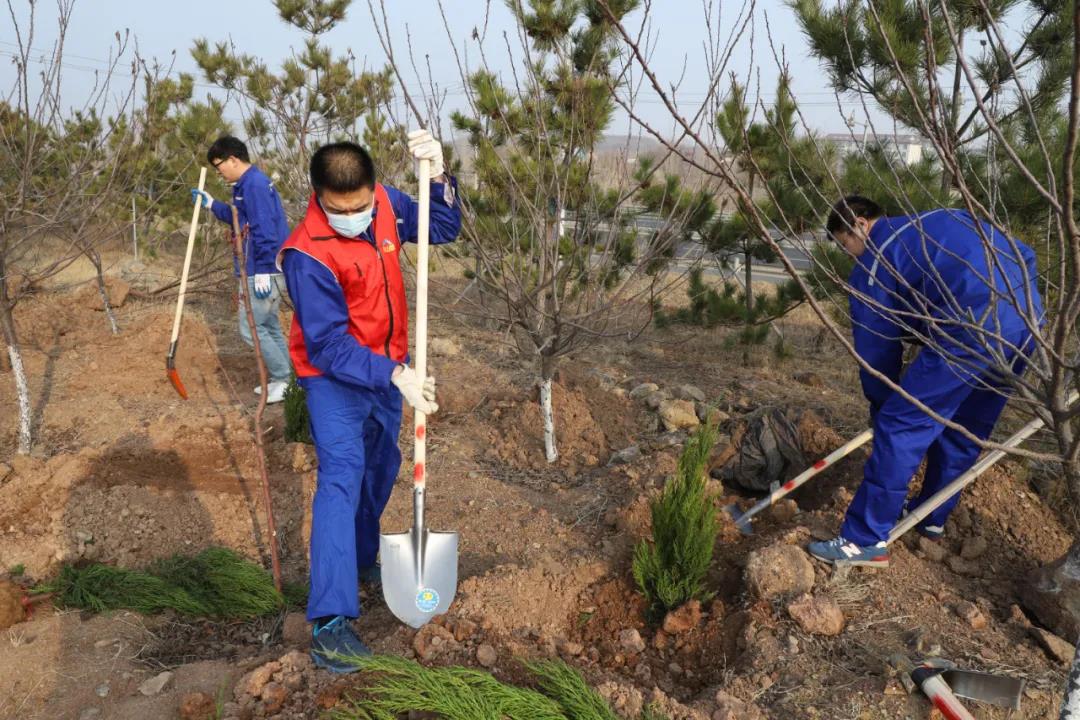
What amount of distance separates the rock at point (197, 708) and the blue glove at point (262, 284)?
10.2ft

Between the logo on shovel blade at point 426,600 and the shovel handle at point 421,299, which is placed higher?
the shovel handle at point 421,299

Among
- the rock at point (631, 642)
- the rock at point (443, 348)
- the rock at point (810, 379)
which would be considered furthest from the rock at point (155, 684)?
the rock at point (810, 379)

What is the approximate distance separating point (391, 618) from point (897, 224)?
2.45 m

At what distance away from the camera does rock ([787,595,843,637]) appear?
2.50 metres

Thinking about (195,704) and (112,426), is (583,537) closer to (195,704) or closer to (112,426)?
(195,704)

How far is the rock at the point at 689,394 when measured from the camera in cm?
509

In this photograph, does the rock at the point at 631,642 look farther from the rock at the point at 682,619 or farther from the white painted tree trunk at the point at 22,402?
the white painted tree trunk at the point at 22,402

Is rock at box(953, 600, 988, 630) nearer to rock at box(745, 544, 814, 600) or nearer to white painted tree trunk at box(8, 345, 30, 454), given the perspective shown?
rock at box(745, 544, 814, 600)

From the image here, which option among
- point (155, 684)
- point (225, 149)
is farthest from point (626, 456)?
point (225, 149)

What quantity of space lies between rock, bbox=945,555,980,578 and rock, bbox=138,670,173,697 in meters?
2.86

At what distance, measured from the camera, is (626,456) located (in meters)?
4.25

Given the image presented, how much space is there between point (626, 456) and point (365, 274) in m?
2.28

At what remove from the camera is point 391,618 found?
2.71m

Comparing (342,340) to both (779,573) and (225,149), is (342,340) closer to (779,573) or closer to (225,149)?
(779,573)
